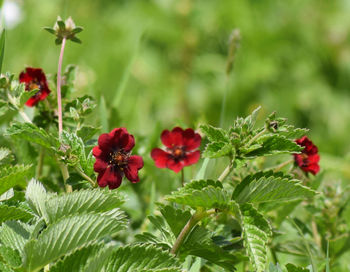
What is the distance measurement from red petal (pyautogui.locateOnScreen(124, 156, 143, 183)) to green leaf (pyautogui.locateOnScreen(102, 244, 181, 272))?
196 millimetres

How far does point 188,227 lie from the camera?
3.28 feet

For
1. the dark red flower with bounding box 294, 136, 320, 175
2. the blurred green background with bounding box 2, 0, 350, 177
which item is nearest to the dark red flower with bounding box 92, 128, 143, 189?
the dark red flower with bounding box 294, 136, 320, 175

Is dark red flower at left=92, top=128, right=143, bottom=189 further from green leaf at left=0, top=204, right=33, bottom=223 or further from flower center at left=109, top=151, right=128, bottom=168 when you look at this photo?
green leaf at left=0, top=204, right=33, bottom=223

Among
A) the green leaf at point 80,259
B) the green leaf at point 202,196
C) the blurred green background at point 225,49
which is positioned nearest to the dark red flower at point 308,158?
the green leaf at point 202,196

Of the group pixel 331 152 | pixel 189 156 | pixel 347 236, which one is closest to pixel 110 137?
pixel 189 156

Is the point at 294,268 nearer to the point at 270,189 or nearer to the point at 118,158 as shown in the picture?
the point at 270,189

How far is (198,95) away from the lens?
4109 millimetres

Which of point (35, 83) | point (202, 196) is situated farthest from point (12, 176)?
point (35, 83)

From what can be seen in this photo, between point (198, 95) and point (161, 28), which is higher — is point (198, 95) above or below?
below

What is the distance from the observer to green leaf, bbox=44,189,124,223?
2.92ft

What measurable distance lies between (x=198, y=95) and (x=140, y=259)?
10.7 feet

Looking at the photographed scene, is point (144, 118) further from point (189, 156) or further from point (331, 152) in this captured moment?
point (189, 156)

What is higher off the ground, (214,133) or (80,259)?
(214,133)

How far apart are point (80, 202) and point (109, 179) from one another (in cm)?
11
